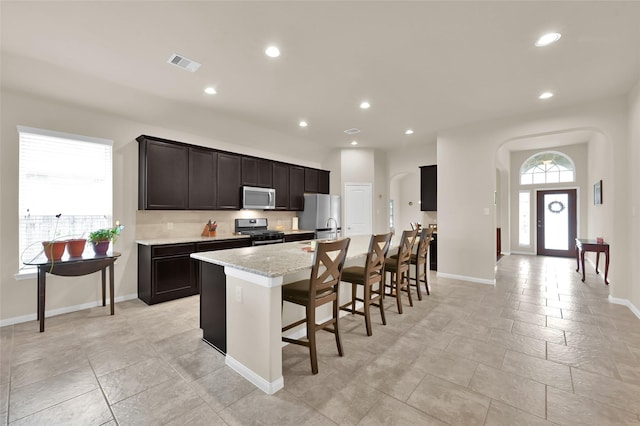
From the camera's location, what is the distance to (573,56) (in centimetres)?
290

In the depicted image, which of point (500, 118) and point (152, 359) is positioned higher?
point (500, 118)

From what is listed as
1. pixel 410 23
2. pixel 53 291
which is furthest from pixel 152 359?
pixel 410 23

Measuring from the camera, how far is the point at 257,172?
5.39m

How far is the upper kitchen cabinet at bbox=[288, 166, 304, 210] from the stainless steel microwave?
54 cm

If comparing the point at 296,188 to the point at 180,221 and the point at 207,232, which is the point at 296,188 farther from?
the point at 180,221

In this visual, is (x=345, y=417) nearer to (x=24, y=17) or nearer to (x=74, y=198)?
(x=24, y=17)

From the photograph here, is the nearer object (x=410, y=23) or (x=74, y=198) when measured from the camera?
(x=410, y=23)

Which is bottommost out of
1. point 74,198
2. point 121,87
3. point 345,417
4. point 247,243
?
point 345,417

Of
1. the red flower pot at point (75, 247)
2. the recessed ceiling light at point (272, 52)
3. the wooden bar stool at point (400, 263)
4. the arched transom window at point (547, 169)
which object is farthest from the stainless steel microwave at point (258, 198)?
the arched transom window at point (547, 169)

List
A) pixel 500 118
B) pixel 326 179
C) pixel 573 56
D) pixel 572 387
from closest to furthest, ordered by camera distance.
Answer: pixel 572 387
pixel 573 56
pixel 500 118
pixel 326 179

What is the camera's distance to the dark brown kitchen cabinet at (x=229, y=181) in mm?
4797

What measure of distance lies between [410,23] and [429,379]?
2924 mm

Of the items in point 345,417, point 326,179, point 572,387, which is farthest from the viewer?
point 326,179

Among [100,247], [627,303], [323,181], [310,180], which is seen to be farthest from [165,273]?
[627,303]
